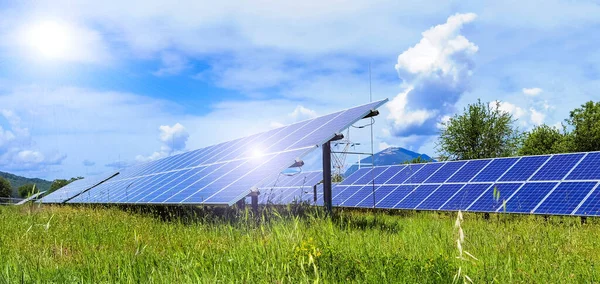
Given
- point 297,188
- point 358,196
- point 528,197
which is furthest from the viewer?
point 297,188

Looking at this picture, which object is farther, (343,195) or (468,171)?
(343,195)

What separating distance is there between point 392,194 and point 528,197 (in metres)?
5.46

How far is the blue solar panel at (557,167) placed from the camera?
15.4 metres

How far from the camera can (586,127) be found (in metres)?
48.1

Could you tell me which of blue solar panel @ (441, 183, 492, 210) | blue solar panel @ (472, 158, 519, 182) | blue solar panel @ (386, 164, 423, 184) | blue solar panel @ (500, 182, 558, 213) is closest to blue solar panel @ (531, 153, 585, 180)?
blue solar panel @ (500, 182, 558, 213)

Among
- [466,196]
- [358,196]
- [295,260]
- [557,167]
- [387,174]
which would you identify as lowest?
[295,260]

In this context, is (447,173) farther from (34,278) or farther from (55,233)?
(34,278)

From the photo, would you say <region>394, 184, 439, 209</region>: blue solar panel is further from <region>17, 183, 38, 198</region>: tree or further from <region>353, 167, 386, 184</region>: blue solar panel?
<region>17, 183, 38, 198</region>: tree

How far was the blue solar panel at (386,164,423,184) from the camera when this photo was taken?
817 inches

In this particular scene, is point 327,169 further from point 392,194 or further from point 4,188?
point 4,188

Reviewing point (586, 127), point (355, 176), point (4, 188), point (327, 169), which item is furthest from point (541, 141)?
point (4, 188)

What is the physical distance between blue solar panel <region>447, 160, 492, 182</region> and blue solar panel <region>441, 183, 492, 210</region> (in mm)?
958

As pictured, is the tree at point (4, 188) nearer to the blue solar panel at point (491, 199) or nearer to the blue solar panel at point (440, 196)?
the blue solar panel at point (440, 196)

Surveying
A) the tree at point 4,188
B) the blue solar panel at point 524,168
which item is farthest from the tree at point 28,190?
the blue solar panel at point 524,168
